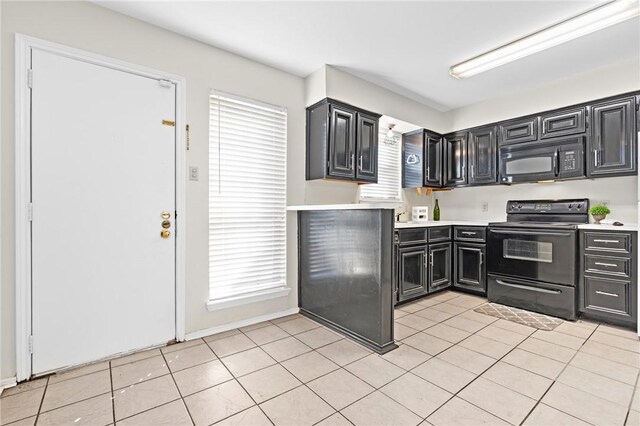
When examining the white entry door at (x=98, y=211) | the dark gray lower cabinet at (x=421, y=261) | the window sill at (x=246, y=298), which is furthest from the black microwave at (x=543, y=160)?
the white entry door at (x=98, y=211)

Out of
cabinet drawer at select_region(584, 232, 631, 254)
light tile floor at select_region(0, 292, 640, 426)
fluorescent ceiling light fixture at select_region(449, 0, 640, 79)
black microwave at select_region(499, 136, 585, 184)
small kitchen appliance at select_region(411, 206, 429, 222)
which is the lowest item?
light tile floor at select_region(0, 292, 640, 426)

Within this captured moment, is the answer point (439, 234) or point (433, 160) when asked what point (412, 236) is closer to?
point (439, 234)

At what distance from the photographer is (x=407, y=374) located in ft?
6.90

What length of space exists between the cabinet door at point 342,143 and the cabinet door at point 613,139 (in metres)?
2.60

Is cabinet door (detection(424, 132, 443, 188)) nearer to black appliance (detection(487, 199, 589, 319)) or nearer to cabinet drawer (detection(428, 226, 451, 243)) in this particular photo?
cabinet drawer (detection(428, 226, 451, 243))

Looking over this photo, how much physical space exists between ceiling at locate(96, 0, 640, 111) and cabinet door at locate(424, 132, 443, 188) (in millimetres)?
1006

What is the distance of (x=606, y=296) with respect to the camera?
299cm

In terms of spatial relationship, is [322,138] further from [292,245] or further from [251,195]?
[292,245]

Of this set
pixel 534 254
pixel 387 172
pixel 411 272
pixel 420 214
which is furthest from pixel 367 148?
pixel 534 254

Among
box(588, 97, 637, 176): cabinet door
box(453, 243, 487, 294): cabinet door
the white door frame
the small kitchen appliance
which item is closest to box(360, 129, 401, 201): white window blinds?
the small kitchen appliance

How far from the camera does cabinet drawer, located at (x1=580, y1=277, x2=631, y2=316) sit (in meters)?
2.88

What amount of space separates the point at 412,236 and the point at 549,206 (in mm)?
1757

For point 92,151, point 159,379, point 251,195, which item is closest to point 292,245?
point 251,195

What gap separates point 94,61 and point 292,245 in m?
2.32
